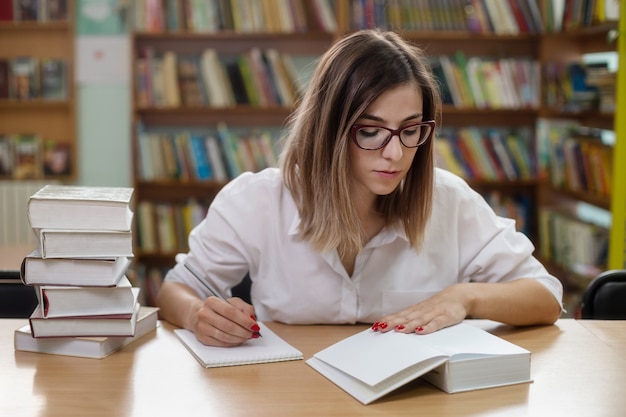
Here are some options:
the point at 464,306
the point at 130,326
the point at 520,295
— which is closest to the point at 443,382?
the point at 464,306

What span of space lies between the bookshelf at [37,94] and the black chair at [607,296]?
3190 millimetres

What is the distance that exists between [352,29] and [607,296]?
8.46 feet

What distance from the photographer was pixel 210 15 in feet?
13.9

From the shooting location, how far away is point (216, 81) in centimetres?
431

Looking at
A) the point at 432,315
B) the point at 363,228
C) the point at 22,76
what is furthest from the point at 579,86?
the point at 22,76

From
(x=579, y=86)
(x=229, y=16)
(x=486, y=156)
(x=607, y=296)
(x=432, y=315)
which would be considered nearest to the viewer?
A: (x=432, y=315)

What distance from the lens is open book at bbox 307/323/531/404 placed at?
1391mm

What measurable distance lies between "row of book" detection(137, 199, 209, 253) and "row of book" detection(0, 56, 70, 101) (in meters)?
0.79

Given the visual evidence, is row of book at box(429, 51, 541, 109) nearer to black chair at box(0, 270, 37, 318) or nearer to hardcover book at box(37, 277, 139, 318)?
black chair at box(0, 270, 37, 318)

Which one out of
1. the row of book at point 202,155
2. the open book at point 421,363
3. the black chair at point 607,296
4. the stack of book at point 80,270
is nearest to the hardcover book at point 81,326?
the stack of book at point 80,270

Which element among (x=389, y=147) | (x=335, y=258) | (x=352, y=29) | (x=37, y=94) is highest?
(x=352, y=29)

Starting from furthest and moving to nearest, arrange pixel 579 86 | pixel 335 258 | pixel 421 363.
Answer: pixel 579 86 → pixel 335 258 → pixel 421 363

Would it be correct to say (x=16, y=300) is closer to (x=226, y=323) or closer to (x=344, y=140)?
(x=226, y=323)

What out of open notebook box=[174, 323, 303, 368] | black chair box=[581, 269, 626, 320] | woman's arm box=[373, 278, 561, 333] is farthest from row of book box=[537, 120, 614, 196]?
open notebook box=[174, 323, 303, 368]
